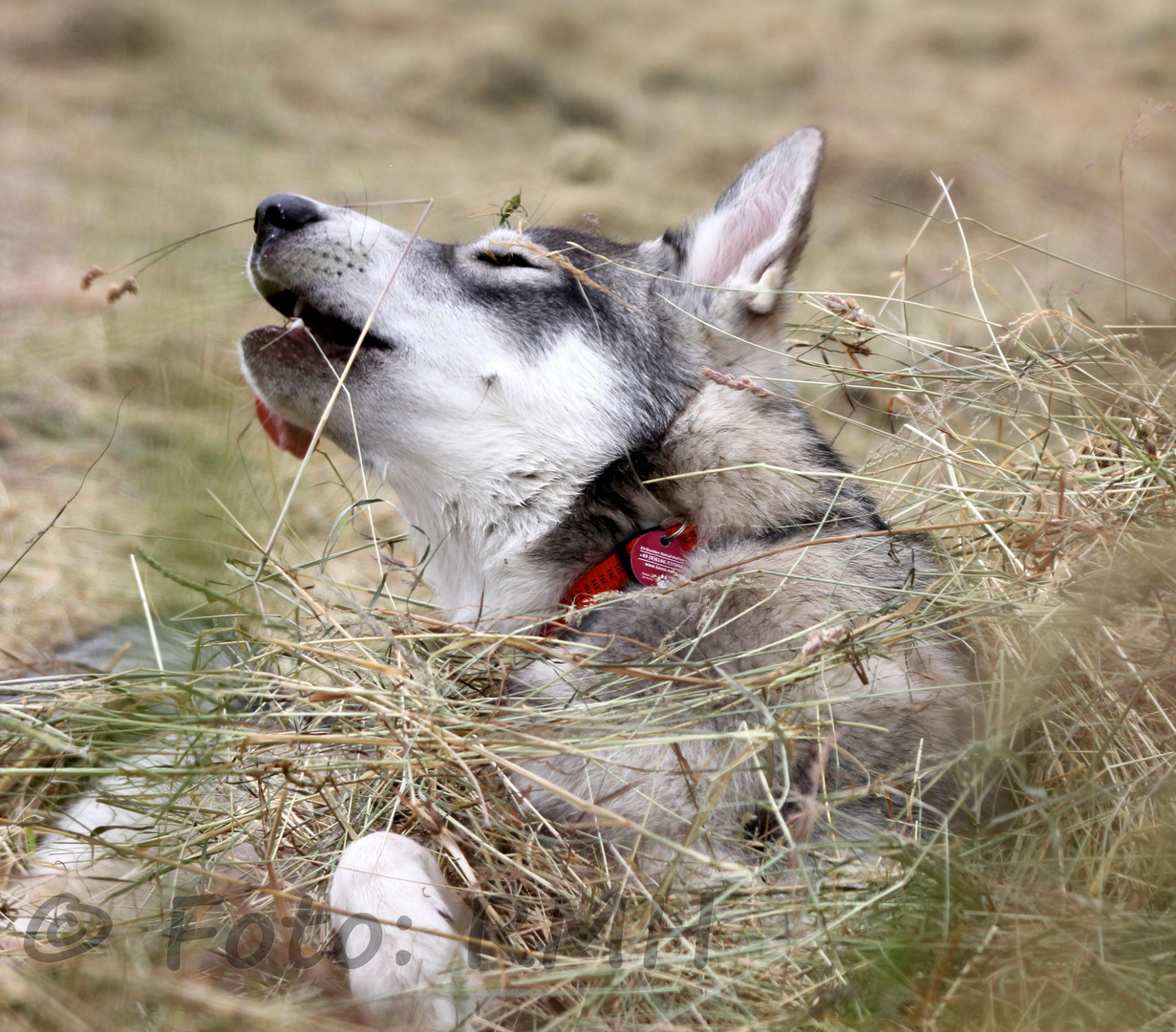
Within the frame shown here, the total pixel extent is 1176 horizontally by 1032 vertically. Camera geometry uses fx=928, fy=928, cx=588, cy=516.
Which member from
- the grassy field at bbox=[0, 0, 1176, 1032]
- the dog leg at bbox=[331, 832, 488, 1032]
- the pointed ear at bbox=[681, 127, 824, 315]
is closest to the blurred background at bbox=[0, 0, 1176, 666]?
the grassy field at bbox=[0, 0, 1176, 1032]

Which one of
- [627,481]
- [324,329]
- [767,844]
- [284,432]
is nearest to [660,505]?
[627,481]

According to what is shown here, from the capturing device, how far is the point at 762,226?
9.08 ft

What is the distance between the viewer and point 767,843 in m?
1.78

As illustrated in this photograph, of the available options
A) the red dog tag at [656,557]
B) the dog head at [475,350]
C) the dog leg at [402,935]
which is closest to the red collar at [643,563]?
the red dog tag at [656,557]

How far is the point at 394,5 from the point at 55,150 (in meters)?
7.50

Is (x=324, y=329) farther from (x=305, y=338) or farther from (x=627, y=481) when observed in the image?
(x=627, y=481)

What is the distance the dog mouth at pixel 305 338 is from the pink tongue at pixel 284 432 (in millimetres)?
118

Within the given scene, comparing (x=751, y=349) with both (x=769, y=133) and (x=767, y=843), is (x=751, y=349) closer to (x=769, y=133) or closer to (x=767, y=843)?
(x=767, y=843)

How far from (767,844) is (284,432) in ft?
6.03

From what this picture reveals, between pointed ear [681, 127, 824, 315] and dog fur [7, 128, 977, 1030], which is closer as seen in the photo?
dog fur [7, 128, 977, 1030]

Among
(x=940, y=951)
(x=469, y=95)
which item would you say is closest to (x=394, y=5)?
(x=469, y=95)

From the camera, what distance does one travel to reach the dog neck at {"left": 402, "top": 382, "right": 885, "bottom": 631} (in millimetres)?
2361

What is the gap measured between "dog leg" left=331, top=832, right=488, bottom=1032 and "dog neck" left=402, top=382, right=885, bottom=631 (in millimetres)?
721

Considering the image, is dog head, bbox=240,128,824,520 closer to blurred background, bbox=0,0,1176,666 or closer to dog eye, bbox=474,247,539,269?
dog eye, bbox=474,247,539,269
